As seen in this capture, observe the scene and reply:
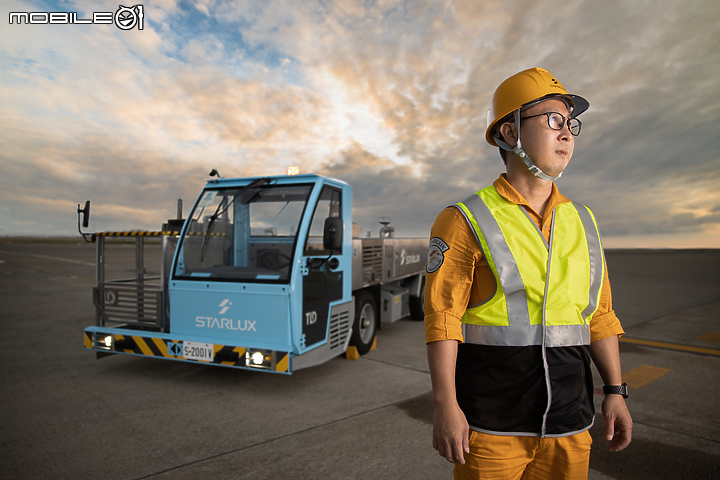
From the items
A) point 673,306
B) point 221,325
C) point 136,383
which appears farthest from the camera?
point 673,306

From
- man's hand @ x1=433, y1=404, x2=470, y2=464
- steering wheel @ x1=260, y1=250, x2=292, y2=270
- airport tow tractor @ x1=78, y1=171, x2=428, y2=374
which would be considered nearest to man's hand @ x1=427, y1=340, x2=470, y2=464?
man's hand @ x1=433, y1=404, x2=470, y2=464

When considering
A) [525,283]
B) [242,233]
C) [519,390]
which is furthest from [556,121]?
[242,233]

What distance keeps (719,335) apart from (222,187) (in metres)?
8.67

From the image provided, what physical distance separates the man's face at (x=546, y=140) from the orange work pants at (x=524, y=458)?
0.94 metres

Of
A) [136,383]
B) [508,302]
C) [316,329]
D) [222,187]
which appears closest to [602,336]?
[508,302]

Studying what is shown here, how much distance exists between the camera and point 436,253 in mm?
1465

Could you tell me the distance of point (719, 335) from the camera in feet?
24.7

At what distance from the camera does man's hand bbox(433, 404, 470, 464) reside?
4.29 feet

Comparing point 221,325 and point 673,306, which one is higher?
point 221,325

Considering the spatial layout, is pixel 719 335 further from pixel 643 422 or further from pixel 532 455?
pixel 532 455

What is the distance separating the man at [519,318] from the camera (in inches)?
55.5

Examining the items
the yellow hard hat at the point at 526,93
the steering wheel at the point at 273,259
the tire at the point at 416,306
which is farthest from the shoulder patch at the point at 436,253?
the tire at the point at 416,306

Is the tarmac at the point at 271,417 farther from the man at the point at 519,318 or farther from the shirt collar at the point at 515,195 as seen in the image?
the shirt collar at the point at 515,195

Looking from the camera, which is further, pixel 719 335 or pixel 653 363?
pixel 719 335
